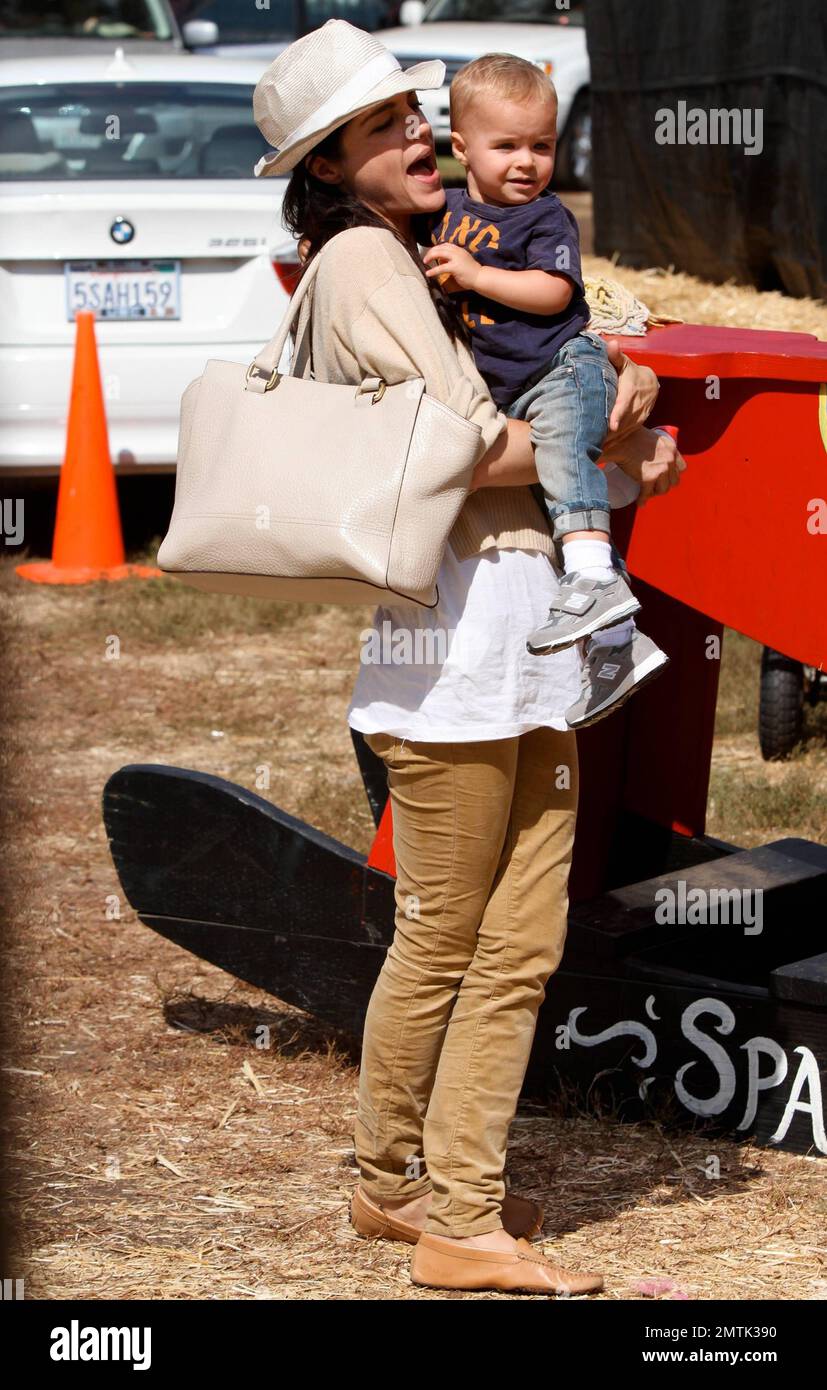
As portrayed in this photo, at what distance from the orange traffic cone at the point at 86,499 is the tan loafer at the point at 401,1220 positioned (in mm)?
5024

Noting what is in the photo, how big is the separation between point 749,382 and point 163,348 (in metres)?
5.20

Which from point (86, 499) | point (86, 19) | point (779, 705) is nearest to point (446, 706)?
point (779, 705)

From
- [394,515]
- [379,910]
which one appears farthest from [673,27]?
[394,515]

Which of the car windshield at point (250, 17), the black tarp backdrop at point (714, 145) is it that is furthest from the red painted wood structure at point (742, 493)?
the car windshield at point (250, 17)

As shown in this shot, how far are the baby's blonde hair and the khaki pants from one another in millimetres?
1002

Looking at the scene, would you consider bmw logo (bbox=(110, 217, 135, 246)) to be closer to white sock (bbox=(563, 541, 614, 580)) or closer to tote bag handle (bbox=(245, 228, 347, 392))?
tote bag handle (bbox=(245, 228, 347, 392))

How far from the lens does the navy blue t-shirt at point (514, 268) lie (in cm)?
271

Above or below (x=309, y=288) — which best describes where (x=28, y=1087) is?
below

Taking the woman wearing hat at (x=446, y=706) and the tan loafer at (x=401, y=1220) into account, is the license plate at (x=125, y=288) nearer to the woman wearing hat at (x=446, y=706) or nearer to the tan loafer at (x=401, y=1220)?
the woman wearing hat at (x=446, y=706)

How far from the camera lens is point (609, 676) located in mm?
2740

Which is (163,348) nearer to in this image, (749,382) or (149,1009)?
(149,1009)

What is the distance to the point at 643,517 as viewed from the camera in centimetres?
334

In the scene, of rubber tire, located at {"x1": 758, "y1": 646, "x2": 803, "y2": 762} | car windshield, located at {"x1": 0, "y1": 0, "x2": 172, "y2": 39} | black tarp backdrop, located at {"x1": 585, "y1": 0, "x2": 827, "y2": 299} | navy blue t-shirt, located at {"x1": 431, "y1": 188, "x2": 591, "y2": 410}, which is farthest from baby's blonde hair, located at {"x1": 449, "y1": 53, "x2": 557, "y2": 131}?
car windshield, located at {"x1": 0, "y1": 0, "x2": 172, "y2": 39}

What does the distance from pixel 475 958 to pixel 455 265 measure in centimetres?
112
